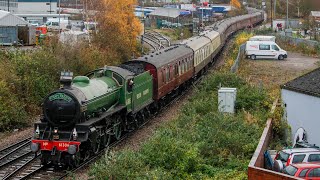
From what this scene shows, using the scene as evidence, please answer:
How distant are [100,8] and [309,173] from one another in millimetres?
33777

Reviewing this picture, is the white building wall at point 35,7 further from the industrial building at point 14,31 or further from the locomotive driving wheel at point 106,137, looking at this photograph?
the locomotive driving wheel at point 106,137

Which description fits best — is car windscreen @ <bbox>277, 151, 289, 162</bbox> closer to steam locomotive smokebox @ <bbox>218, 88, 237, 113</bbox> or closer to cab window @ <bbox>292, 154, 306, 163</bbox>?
cab window @ <bbox>292, 154, 306, 163</bbox>

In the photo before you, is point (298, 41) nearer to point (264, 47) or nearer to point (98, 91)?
point (264, 47)

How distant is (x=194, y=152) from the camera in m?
15.6

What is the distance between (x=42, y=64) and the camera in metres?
27.9

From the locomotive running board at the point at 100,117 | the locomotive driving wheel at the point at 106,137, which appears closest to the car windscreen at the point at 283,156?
the locomotive running board at the point at 100,117

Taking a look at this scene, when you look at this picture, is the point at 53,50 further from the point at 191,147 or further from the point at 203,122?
the point at 191,147

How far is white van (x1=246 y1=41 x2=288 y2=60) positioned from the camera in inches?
1692

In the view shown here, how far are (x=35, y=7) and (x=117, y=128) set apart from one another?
2360 inches

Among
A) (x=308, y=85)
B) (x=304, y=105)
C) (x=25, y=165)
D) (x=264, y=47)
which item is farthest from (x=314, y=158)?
(x=264, y=47)

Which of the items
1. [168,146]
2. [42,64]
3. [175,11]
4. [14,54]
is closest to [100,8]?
[14,54]

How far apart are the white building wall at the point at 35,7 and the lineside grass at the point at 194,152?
185 feet

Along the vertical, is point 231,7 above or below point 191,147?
above

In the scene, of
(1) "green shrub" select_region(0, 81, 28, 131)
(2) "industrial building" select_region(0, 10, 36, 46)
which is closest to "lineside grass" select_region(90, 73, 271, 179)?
(1) "green shrub" select_region(0, 81, 28, 131)
